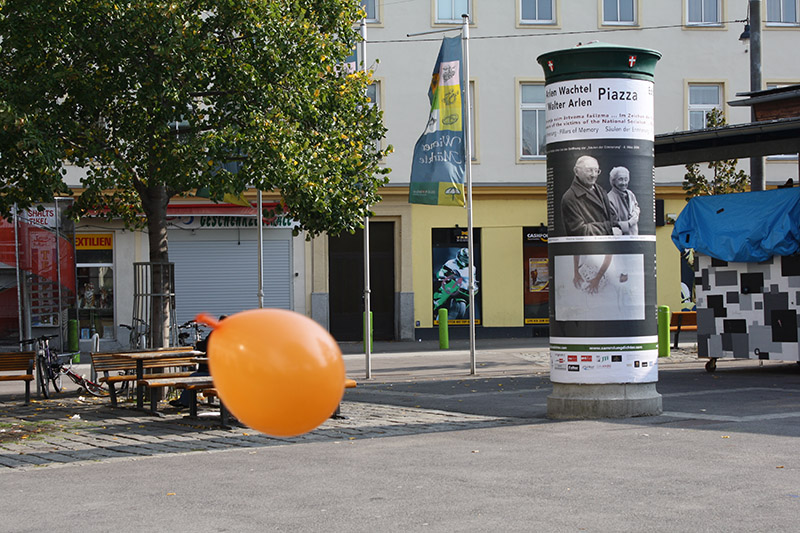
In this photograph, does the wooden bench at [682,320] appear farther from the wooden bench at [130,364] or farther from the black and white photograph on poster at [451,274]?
the wooden bench at [130,364]

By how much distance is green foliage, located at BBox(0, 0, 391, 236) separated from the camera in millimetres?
12828

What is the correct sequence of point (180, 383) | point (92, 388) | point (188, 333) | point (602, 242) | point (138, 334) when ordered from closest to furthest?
point (602, 242) < point (180, 383) < point (138, 334) < point (92, 388) < point (188, 333)

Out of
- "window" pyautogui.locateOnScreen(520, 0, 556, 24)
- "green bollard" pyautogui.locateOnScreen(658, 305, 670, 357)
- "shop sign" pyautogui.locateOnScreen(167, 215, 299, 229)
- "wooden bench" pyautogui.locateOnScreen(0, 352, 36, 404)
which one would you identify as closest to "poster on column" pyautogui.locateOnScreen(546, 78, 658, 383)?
"wooden bench" pyautogui.locateOnScreen(0, 352, 36, 404)

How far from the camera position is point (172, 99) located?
12961mm

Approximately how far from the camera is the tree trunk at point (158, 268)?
1467 cm

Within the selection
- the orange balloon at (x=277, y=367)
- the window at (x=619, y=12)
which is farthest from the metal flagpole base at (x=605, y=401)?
the window at (x=619, y=12)

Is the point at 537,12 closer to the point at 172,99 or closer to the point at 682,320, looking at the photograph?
the point at 682,320

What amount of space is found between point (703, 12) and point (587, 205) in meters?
21.1

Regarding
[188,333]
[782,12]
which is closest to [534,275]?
[782,12]

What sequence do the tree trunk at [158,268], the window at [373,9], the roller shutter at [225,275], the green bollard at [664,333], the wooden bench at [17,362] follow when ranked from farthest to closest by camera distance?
1. the window at [373,9]
2. the roller shutter at [225,275]
3. the green bollard at [664,333]
4. the wooden bench at [17,362]
5. the tree trunk at [158,268]

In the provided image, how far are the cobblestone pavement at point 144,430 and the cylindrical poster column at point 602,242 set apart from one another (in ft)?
3.48

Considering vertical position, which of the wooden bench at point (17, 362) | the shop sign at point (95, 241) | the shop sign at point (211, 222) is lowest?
the wooden bench at point (17, 362)

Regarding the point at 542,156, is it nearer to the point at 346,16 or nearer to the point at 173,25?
the point at 346,16

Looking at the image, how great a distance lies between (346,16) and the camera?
50.0 feet
